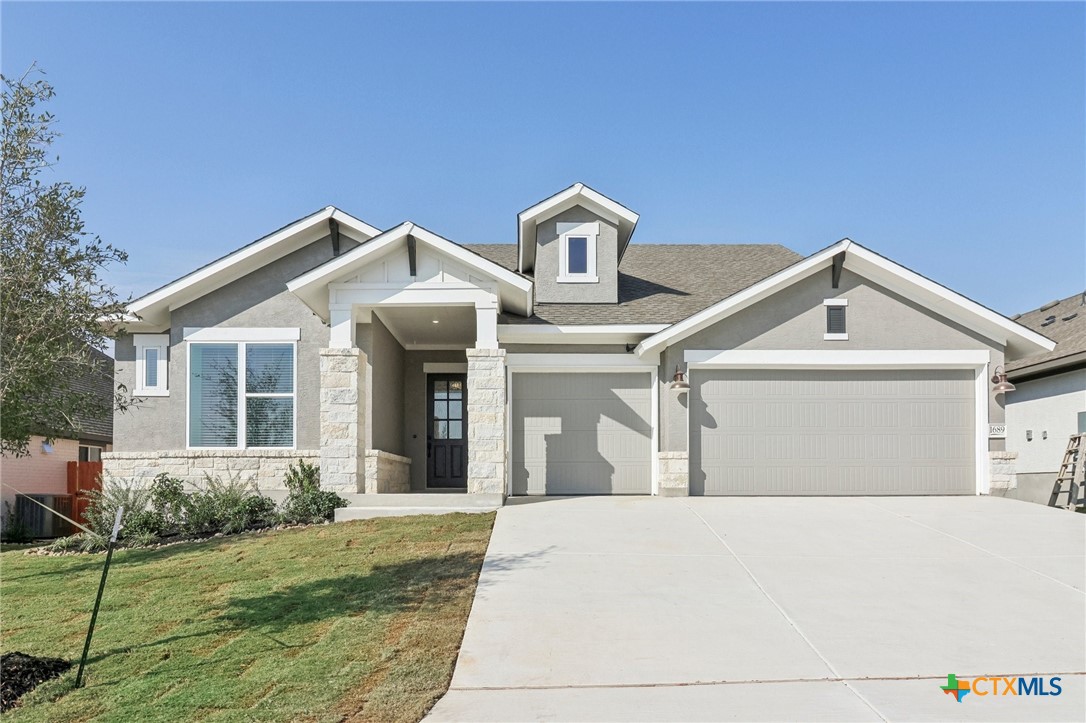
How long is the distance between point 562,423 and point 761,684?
877 centimetres

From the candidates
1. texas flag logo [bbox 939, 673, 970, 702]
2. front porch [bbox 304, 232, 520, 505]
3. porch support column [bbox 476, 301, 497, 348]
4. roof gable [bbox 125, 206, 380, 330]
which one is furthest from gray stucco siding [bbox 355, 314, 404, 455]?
texas flag logo [bbox 939, 673, 970, 702]

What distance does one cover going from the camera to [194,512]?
12766 millimetres

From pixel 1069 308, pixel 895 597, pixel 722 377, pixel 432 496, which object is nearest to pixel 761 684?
pixel 895 597

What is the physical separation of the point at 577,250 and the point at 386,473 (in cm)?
532

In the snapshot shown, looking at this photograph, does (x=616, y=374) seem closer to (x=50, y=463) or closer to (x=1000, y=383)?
(x=1000, y=383)

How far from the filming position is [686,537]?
11.0 metres

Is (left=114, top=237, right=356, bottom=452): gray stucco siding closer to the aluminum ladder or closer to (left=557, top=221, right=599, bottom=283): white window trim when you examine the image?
(left=557, top=221, right=599, bottom=283): white window trim

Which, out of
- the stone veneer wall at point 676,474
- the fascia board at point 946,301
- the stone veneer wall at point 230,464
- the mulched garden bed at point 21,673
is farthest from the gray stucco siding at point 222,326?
the fascia board at point 946,301

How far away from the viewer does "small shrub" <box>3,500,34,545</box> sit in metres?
17.5

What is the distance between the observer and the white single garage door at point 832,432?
1421 centimetres

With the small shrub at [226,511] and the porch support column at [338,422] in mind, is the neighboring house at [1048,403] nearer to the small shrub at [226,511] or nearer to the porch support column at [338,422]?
the porch support column at [338,422]

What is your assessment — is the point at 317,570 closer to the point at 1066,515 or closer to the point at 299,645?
the point at 299,645

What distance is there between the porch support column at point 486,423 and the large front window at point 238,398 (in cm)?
375

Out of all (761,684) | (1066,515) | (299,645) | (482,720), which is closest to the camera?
(482,720)
